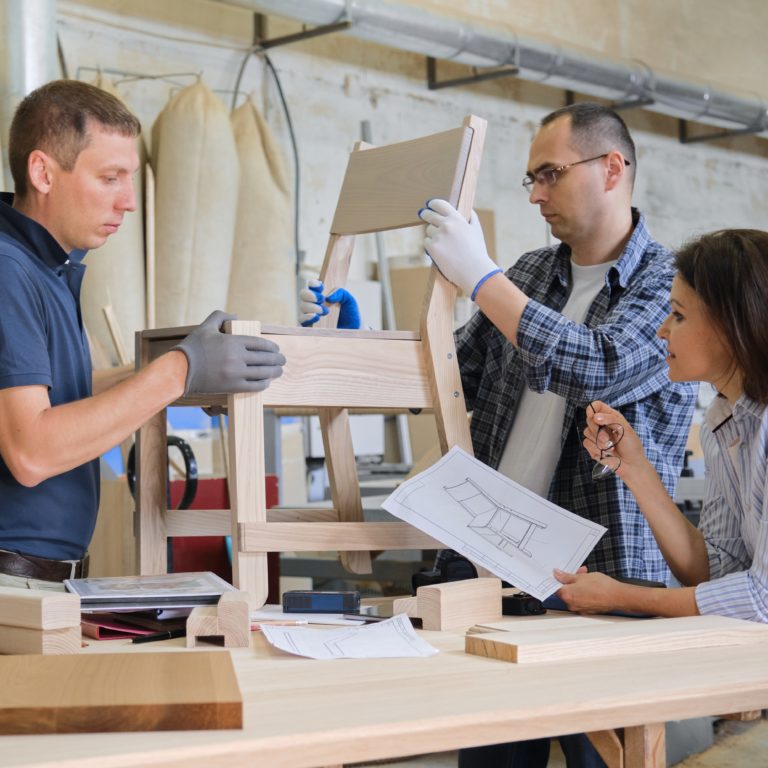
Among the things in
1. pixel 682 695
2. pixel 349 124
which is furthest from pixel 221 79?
pixel 682 695

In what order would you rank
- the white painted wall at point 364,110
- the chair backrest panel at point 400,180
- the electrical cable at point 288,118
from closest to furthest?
the chair backrest panel at point 400,180
the white painted wall at point 364,110
the electrical cable at point 288,118

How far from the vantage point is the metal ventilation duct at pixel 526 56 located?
524 cm

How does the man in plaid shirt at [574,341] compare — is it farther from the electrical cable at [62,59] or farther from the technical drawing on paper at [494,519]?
the electrical cable at [62,59]

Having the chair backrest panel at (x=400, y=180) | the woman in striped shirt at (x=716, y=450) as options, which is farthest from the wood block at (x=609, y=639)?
the chair backrest panel at (x=400, y=180)

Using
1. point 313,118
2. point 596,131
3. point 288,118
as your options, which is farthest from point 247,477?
point 313,118

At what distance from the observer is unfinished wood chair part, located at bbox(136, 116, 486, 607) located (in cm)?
163

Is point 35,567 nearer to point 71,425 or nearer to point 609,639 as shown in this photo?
point 71,425

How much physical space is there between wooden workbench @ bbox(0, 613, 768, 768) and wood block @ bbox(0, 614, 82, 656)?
2.7 inches

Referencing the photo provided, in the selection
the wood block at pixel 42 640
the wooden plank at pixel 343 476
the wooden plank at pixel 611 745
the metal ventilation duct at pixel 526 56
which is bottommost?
the wooden plank at pixel 611 745

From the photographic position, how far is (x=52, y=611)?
1.26m

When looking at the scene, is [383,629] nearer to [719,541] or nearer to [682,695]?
[682,695]

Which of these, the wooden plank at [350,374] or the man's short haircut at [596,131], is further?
the man's short haircut at [596,131]

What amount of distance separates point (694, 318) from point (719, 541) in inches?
14.7

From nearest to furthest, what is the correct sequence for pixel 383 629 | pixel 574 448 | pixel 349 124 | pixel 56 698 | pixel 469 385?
pixel 56 698 → pixel 383 629 → pixel 574 448 → pixel 469 385 → pixel 349 124
